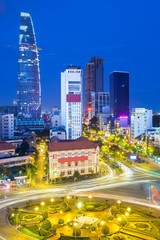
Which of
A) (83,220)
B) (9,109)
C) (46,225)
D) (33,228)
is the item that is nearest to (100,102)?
(9,109)

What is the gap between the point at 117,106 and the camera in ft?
464

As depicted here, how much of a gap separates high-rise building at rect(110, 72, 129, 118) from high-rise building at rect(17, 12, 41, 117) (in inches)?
1444

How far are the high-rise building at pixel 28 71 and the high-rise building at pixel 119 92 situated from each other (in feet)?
120

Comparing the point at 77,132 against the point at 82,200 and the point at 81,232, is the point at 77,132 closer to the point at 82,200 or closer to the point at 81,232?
the point at 82,200

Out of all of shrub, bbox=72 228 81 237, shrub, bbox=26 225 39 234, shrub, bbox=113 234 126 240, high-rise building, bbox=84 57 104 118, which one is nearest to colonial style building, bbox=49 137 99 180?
shrub, bbox=26 225 39 234

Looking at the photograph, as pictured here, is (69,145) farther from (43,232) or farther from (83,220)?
(43,232)

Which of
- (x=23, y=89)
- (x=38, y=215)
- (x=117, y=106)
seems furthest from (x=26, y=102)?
(x=38, y=215)

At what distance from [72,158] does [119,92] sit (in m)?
111

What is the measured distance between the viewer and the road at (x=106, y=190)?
90.4 feet

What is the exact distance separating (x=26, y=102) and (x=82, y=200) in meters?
127

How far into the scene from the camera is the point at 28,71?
476 feet

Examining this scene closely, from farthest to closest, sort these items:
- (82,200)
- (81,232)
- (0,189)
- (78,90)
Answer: (78,90)
(0,189)
(82,200)
(81,232)

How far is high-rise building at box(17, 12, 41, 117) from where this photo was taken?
145 metres

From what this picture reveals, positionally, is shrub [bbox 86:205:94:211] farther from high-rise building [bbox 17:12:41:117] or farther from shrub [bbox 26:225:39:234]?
high-rise building [bbox 17:12:41:117]
